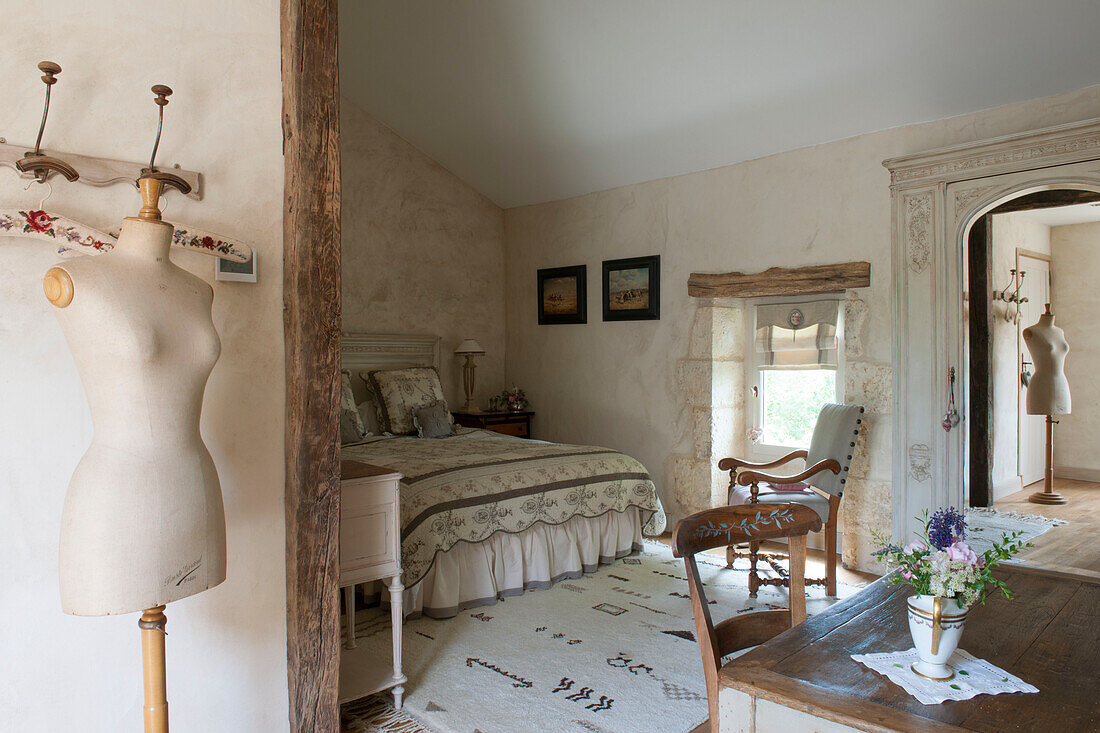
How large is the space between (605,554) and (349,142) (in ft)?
12.5

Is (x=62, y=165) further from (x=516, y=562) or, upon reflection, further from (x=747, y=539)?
(x=516, y=562)

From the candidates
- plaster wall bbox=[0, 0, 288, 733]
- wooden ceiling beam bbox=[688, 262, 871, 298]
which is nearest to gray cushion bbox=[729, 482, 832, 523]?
wooden ceiling beam bbox=[688, 262, 871, 298]

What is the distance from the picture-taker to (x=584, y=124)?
5.19 metres

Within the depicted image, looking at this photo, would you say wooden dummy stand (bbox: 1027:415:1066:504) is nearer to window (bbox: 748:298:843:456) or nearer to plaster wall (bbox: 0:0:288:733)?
window (bbox: 748:298:843:456)

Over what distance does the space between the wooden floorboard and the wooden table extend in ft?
6.64

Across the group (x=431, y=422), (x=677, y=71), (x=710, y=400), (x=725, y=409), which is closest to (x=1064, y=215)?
(x=725, y=409)

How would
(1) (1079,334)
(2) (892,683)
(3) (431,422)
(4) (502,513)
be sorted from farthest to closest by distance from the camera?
(1) (1079,334)
(3) (431,422)
(4) (502,513)
(2) (892,683)

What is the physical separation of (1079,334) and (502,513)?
520 centimetres

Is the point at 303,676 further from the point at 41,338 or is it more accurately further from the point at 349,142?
the point at 349,142

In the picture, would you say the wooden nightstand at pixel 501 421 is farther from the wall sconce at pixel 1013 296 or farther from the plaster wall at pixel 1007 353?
the wall sconce at pixel 1013 296

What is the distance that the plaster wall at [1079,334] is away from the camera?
229 inches

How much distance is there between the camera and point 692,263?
5.36 m

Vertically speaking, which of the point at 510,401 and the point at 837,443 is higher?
the point at 510,401

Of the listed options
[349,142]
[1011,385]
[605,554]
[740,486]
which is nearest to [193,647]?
[605,554]
